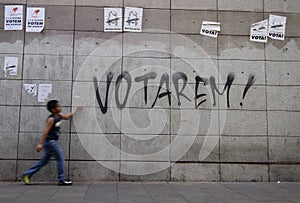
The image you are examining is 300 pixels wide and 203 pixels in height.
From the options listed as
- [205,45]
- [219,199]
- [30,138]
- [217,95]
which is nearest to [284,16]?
[205,45]

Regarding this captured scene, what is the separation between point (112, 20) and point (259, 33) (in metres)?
3.65

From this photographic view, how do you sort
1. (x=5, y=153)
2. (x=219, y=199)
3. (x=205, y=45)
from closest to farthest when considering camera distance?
(x=219, y=199), (x=5, y=153), (x=205, y=45)

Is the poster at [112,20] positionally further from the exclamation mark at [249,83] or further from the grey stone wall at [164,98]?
the exclamation mark at [249,83]

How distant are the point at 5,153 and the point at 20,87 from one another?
155 centimetres

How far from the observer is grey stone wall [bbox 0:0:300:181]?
735 centimetres

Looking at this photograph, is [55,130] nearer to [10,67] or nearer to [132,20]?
[10,67]

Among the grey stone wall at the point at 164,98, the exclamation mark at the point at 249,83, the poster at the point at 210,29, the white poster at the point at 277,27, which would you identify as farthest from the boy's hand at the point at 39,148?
the white poster at the point at 277,27

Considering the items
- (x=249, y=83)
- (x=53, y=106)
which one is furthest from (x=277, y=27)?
(x=53, y=106)

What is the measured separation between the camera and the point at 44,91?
24.4 feet

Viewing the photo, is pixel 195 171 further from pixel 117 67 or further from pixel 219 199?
pixel 117 67

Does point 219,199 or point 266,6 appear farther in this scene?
point 266,6

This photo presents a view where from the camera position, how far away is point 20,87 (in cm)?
744

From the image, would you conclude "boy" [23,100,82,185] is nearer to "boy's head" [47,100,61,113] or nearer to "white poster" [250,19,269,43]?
"boy's head" [47,100,61,113]

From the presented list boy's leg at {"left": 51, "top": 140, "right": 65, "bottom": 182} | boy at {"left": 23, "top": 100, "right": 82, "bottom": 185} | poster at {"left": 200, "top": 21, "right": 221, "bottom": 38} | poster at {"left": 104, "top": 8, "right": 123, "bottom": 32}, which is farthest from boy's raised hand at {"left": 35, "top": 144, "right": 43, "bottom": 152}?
poster at {"left": 200, "top": 21, "right": 221, "bottom": 38}
